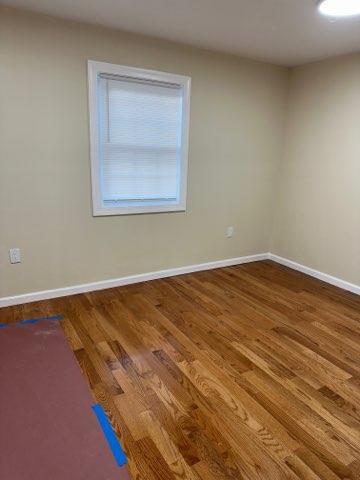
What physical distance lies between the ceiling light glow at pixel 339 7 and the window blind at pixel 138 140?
56.3 inches

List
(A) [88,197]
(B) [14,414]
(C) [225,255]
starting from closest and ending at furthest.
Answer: (B) [14,414]
(A) [88,197]
(C) [225,255]

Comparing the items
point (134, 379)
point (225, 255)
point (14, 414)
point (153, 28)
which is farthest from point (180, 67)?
point (14, 414)

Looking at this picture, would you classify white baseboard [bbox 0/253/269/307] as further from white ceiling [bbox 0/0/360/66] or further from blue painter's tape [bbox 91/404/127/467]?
white ceiling [bbox 0/0/360/66]

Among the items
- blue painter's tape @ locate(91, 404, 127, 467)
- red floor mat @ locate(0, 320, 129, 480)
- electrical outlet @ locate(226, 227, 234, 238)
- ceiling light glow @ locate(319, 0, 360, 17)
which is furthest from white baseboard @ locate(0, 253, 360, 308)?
ceiling light glow @ locate(319, 0, 360, 17)

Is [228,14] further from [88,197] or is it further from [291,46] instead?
[88,197]

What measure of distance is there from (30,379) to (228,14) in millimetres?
2820

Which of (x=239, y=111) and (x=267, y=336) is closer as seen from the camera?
(x=267, y=336)

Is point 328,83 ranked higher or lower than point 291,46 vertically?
lower

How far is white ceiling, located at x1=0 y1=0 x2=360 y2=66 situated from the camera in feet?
7.32

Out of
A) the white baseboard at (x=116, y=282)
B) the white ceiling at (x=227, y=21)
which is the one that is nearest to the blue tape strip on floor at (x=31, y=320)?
the white baseboard at (x=116, y=282)

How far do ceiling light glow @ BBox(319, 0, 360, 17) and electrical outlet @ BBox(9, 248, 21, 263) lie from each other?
2931 mm

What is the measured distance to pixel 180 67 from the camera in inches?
124

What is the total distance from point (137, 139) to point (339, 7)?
187 cm

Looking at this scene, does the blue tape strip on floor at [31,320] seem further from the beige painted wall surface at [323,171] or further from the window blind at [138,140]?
the beige painted wall surface at [323,171]
